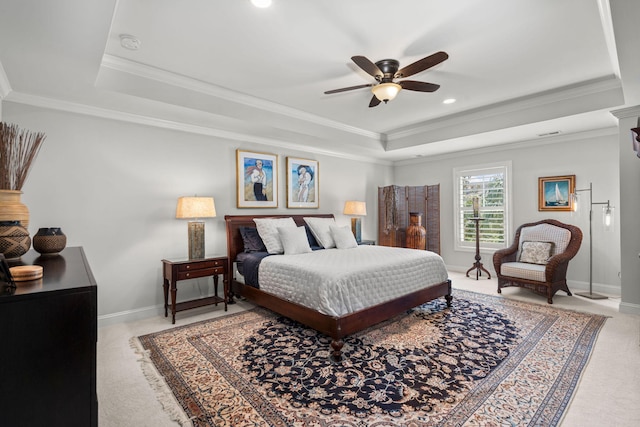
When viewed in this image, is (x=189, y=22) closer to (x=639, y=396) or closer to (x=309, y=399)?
(x=309, y=399)

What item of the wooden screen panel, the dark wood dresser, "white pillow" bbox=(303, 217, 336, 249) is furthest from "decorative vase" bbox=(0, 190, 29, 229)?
the wooden screen panel

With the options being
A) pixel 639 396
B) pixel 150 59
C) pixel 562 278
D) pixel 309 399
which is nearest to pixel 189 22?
pixel 150 59

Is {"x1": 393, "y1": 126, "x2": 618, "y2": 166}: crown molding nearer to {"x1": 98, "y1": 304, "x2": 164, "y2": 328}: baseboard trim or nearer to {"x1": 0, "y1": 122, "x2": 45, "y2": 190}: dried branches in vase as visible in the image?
{"x1": 98, "y1": 304, "x2": 164, "y2": 328}: baseboard trim

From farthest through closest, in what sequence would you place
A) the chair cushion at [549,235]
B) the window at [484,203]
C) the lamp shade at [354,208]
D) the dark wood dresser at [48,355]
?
1. the lamp shade at [354,208]
2. the window at [484,203]
3. the chair cushion at [549,235]
4. the dark wood dresser at [48,355]

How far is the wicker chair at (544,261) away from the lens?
13.7ft

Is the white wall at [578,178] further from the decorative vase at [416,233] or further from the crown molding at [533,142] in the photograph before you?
the decorative vase at [416,233]

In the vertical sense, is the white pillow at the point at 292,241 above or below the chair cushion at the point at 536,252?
above

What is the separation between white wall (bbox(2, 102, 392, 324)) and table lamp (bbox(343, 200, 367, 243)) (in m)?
2.16

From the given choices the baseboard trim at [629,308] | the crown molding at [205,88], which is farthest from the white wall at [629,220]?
the crown molding at [205,88]

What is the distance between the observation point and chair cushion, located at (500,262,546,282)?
425cm

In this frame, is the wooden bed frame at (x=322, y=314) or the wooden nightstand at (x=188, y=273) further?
the wooden nightstand at (x=188, y=273)

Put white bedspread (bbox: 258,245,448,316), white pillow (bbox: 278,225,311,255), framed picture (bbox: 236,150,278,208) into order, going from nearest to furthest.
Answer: white bedspread (bbox: 258,245,448,316), white pillow (bbox: 278,225,311,255), framed picture (bbox: 236,150,278,208)

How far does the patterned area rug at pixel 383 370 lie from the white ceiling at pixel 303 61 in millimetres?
2462

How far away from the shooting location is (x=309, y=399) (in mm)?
2133
